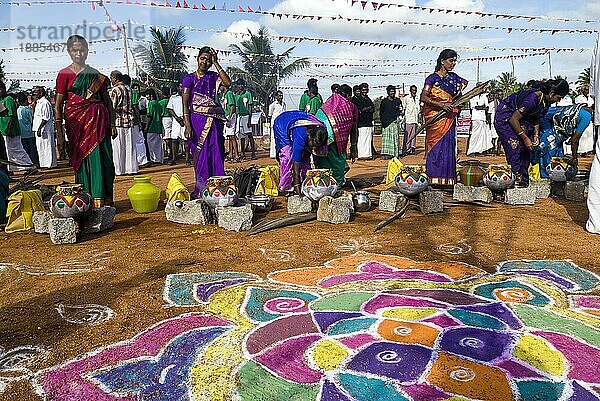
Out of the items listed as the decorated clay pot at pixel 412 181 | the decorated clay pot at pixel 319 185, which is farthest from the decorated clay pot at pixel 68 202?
the decorated clay pot at pixel 412 181

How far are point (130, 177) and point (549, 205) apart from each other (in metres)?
6.80

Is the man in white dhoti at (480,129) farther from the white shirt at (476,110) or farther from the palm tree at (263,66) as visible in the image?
the palm tree at (263,66)

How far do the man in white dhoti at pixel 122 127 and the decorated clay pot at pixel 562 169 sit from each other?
6.75 m

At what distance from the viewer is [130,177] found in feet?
32.0

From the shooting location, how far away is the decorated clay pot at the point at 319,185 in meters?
5.77

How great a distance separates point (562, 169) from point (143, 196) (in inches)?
208

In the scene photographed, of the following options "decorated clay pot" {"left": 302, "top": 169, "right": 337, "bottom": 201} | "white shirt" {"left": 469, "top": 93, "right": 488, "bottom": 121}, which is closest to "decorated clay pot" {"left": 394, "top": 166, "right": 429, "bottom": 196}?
"decorated clay pot" {"left": 302, "top": 169, "right": 337, "bottom": 201}

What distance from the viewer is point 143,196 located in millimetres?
6348

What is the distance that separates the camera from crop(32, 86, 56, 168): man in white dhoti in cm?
1100

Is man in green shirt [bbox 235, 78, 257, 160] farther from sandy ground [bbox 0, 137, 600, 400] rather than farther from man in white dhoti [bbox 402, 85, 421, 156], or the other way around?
sandy ground [bbox 0, 137, 600, 400]

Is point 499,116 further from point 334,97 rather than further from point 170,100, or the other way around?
point 170,100

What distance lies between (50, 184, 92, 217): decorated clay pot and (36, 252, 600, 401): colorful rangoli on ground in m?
1.72

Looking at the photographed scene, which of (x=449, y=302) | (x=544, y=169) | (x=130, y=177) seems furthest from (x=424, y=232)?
(x=130, y=177)

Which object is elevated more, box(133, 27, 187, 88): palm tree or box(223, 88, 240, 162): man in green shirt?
box(133, 27, 187, 88): palm tree
